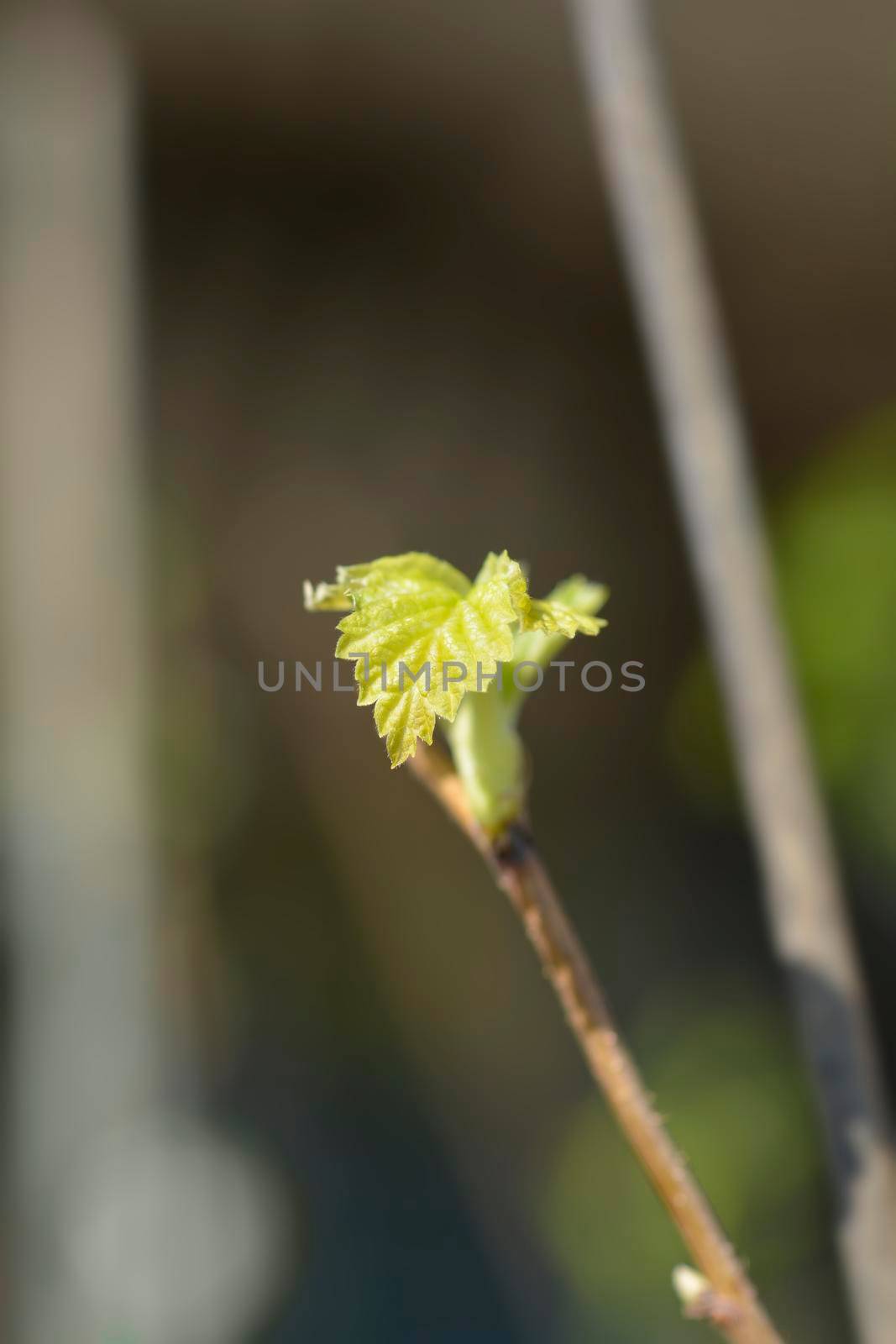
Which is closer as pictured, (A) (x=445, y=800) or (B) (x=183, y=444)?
(A) (x=445, y=800)

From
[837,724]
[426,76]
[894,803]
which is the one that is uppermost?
[426,76]

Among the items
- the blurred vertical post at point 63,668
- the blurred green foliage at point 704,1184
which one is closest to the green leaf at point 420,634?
the blurred vertical post at point 63,668

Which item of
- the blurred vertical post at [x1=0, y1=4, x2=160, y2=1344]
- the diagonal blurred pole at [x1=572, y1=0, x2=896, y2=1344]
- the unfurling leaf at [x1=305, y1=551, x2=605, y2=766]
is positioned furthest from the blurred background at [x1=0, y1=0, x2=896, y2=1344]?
the unfurling leaf at [x1=305, y1=551, x2=605, y2=766]

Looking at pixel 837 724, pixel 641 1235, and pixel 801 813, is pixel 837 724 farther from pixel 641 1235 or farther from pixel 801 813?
pixel 801 813

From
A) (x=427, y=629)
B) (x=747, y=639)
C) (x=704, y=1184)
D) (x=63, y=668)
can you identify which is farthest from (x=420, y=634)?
(x=704, y=1184)

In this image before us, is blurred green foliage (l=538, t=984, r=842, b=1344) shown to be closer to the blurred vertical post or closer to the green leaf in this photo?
the blurred vertical post

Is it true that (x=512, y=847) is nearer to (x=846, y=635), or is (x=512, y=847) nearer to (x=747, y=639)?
(x=747, y=639)

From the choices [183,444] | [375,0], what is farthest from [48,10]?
[183,444]

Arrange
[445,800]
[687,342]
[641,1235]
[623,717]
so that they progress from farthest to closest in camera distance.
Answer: [623,717]
[641,1235]
[687,342]
[445,800]
